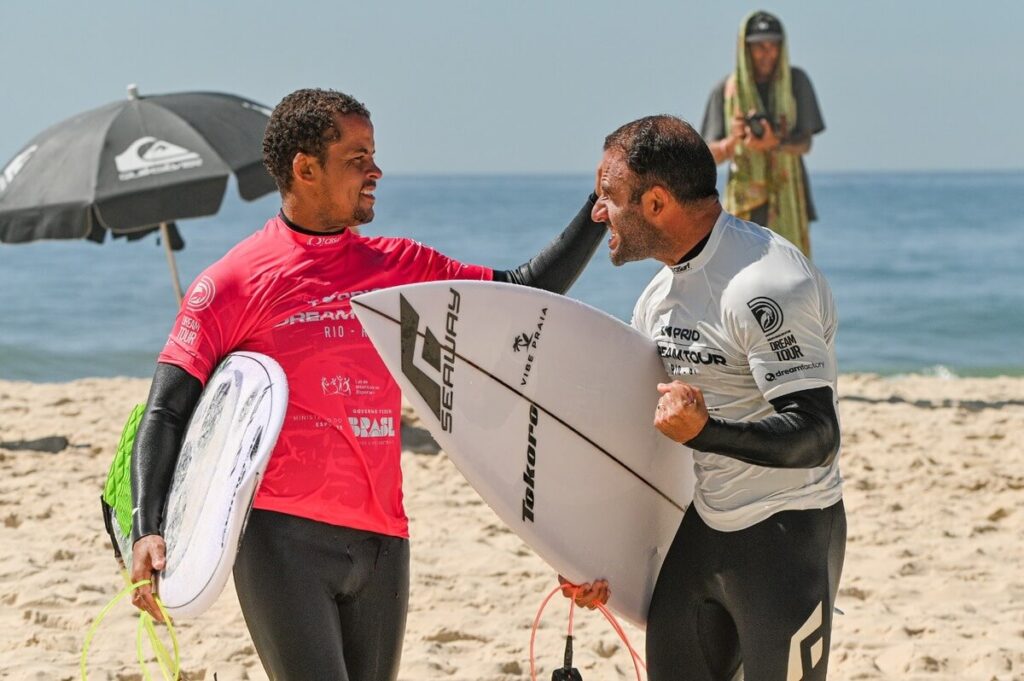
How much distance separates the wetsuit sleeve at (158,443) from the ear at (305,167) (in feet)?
1.57

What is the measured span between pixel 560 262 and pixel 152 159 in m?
4.30

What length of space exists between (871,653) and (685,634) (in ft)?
6.40

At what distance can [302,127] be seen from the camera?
279 cm

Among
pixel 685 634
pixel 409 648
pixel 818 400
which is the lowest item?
pixel 409 648

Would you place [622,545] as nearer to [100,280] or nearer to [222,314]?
[222,314]

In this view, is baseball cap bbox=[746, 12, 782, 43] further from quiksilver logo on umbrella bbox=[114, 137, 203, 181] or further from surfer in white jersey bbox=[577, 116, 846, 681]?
surfer in white jersey bbox=[577, 116, 846, 681]

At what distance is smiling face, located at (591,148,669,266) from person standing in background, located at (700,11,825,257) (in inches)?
186

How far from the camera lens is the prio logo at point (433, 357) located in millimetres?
2814

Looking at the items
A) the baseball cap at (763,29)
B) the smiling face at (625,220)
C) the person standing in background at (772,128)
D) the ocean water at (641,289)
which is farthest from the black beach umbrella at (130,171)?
the ocean water at (641,289)

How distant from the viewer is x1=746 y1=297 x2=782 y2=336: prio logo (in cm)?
250

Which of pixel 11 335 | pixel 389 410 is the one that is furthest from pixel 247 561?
pixel 11 335

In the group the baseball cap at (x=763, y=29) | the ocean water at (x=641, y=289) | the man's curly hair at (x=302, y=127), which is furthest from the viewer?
the ocean water at (x=641, y=289)

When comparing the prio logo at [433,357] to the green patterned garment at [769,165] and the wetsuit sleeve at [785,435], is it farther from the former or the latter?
the green patterned garment at [769,165]

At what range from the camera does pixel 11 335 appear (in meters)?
18.0
